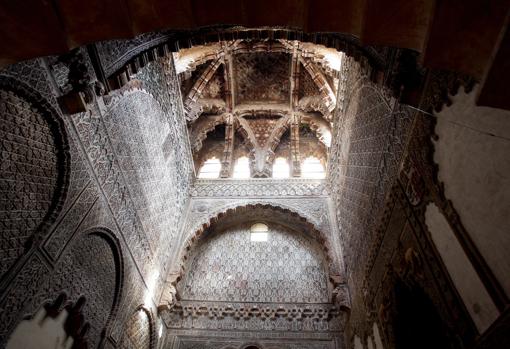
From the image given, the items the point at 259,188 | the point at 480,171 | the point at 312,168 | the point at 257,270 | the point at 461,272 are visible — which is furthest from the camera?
the point at 312,168

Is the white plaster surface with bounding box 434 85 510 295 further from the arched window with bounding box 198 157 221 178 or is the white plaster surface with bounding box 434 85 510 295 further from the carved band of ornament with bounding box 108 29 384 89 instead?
the arched window with bounding box 198 157 221 178

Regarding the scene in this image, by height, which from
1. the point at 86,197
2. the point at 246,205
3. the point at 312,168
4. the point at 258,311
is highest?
the point at 312,168

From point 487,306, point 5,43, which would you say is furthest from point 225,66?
point 487,306

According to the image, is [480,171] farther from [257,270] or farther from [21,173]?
[257,270]

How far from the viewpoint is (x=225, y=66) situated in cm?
842

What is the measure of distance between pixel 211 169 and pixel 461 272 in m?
7.67

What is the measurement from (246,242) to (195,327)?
2378 mm

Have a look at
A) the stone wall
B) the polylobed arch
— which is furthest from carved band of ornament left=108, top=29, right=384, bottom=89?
the polylobed arch

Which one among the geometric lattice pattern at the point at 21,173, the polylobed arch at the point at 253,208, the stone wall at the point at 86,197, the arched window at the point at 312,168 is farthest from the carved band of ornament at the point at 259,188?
the geometric lattice pattern at the point at 21,173

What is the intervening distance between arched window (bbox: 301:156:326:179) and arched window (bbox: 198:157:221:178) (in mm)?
2686

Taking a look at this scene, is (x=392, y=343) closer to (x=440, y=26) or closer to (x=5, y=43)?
(x=440, y=26)

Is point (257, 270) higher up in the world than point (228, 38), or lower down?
lower down

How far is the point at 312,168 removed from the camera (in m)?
8.88

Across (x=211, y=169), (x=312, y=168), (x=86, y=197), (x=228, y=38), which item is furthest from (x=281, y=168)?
(x=86, y=197)
